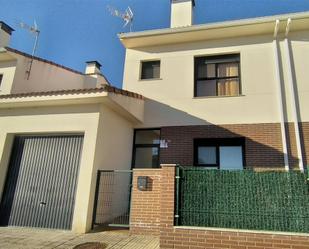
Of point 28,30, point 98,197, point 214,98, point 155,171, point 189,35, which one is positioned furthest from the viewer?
point 28,30

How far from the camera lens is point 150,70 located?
1072cm

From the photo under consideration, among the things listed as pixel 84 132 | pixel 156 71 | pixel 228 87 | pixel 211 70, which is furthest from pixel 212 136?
pixel 84 132

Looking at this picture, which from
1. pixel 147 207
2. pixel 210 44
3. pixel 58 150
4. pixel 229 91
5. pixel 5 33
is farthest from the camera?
pixel 5 33

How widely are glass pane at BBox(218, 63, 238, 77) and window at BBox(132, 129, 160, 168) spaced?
324cm

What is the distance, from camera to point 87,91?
24.6ft

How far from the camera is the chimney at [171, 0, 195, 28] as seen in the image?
11.0 meters

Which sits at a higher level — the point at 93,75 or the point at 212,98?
the point at 93,75

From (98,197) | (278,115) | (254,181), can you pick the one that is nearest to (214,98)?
(278,115)

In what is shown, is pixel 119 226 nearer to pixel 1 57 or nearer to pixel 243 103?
pixel 243 103

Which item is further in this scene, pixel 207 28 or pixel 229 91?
pixel 207 28

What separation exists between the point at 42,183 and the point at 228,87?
701 cm

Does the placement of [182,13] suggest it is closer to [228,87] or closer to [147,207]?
[228,87]

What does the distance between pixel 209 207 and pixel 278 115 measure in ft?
16.0

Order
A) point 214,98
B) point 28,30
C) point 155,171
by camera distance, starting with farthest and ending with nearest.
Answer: point 28,30, point 214,98, point 155,171
